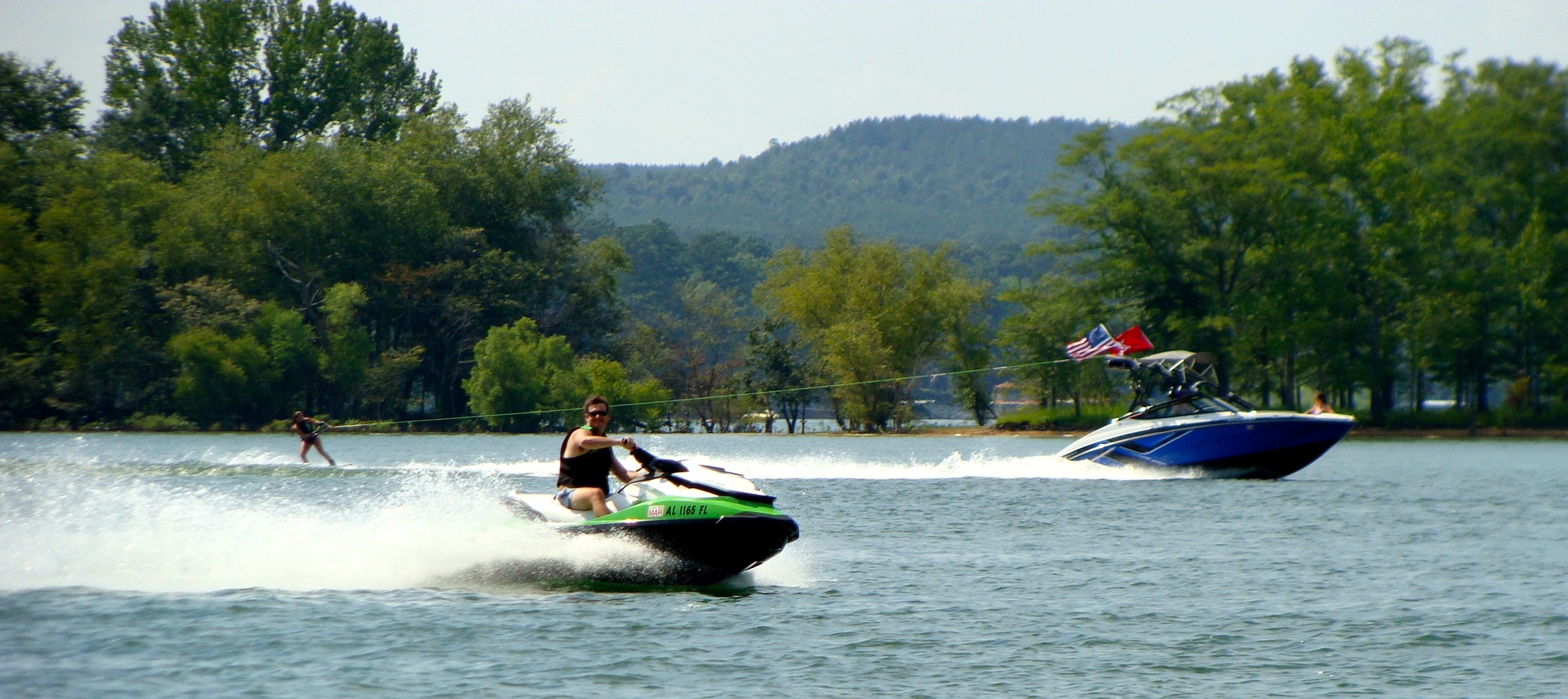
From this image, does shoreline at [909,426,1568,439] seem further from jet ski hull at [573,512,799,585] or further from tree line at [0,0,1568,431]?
jet ski hull at [573,512,799,585]

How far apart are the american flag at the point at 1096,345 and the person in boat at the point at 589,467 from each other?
16989mm

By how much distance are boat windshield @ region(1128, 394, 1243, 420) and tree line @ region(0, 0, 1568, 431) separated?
25.4 m

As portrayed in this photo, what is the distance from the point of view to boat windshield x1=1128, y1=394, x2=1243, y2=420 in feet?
94.4

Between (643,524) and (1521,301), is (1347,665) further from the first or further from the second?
(1521,301)

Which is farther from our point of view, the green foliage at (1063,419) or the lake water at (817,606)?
the green foliage at (1063,419)

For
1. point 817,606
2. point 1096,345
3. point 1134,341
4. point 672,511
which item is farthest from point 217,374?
point 817,606

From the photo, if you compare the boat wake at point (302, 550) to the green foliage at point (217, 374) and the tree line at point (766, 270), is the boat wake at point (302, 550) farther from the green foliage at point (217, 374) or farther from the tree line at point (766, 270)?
the green foliage at point (217, 374)

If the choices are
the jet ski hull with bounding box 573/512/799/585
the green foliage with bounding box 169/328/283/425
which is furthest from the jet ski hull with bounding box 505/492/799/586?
the green foliage with bounding box 169/328/283/425

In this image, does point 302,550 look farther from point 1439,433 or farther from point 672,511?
point 1439,433

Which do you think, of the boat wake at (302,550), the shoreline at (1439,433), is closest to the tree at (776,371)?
the shoreline at (1439,433)

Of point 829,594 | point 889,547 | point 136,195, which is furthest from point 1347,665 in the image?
point 136,195

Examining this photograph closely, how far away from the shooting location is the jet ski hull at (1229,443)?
93.4 feet

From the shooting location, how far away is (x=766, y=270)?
71688 mm

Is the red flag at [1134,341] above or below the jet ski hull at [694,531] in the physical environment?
above
